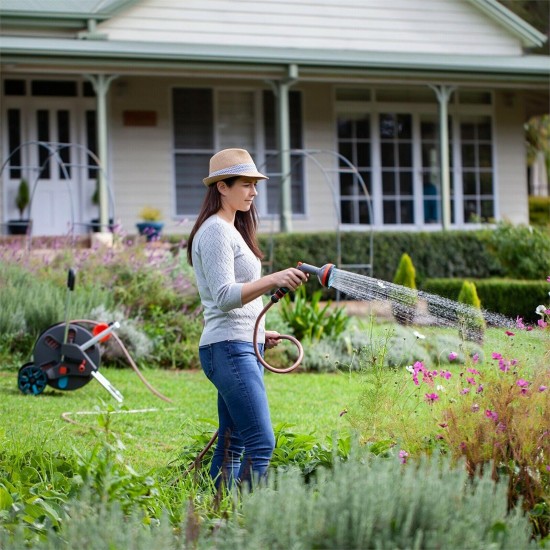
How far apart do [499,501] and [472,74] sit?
15.8m

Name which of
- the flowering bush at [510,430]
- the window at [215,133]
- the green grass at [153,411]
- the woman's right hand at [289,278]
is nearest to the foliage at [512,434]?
the flowering bush at [510,430]

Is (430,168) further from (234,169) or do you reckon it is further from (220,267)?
(220,267)

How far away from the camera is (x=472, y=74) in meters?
18.2

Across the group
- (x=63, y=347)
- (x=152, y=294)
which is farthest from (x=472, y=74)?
(x=63, y=347)

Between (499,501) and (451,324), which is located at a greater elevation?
(451,324)

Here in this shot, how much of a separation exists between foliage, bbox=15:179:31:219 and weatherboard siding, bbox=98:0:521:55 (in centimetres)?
291

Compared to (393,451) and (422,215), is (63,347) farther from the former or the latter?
(422,215)

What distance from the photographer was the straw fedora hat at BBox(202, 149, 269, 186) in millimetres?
4695

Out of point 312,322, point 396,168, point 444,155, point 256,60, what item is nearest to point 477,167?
point 396,168

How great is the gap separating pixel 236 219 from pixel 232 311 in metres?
0.55

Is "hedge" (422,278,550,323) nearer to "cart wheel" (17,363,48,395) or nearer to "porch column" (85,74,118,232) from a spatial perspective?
"porch column" (85,74,118,232)

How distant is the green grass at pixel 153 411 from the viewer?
6488 mm

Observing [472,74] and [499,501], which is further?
[472,74]

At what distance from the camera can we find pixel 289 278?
14.0 feet
